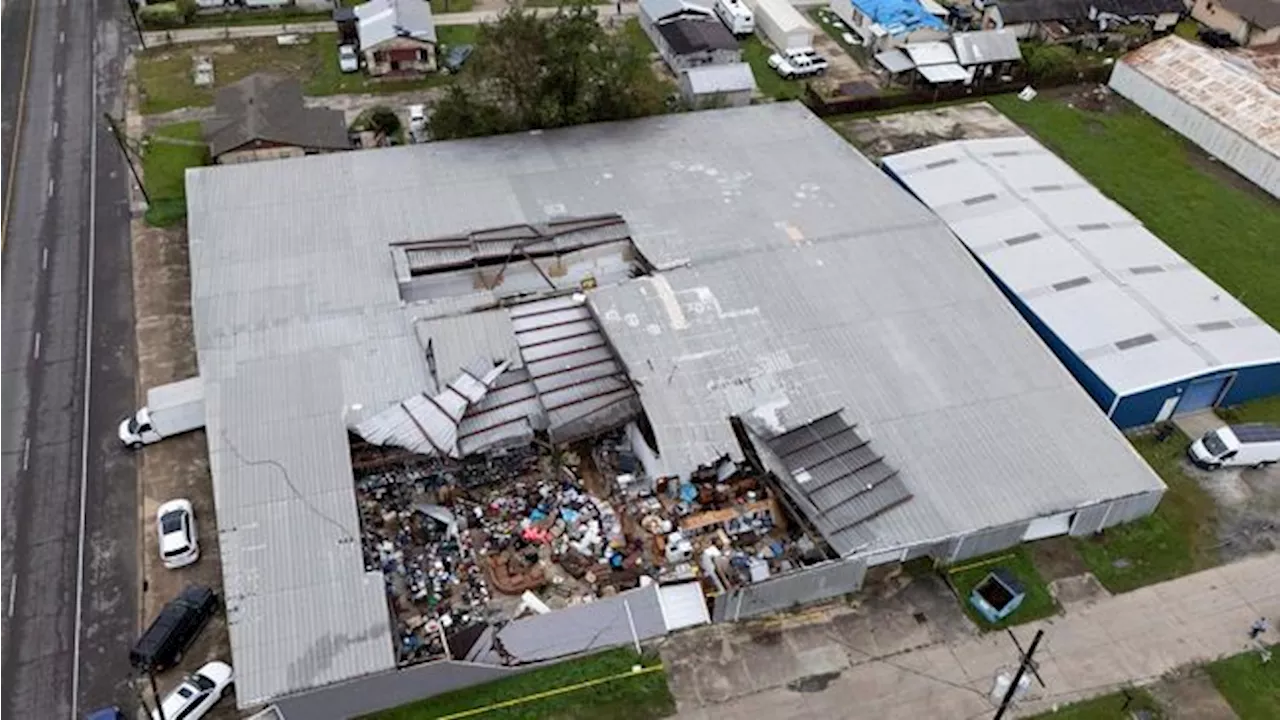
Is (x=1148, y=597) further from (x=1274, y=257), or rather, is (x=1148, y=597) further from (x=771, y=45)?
(x=771, y=45)

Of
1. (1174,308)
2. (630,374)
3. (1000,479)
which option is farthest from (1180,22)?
(630,374)

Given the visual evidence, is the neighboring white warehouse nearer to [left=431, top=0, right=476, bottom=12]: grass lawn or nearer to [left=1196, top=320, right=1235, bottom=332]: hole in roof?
[left=1196, top=320, right=1235, bottom=332]: hole in roof

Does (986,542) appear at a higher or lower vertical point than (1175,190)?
lower

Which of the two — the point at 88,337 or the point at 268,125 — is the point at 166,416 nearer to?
the point at 88,337

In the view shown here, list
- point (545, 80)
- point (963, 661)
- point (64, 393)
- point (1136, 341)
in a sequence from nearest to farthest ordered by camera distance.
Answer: point (963, 661) → point (64, 393) → point (1136, 341) → point (545, 80)

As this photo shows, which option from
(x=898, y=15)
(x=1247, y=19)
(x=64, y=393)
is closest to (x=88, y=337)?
(x=64, y=393)

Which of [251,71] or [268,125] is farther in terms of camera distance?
[251,71]

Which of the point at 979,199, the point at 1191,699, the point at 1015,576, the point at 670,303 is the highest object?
the point at 979,199

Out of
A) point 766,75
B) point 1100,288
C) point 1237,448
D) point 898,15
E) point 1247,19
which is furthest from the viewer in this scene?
point 1247,19
